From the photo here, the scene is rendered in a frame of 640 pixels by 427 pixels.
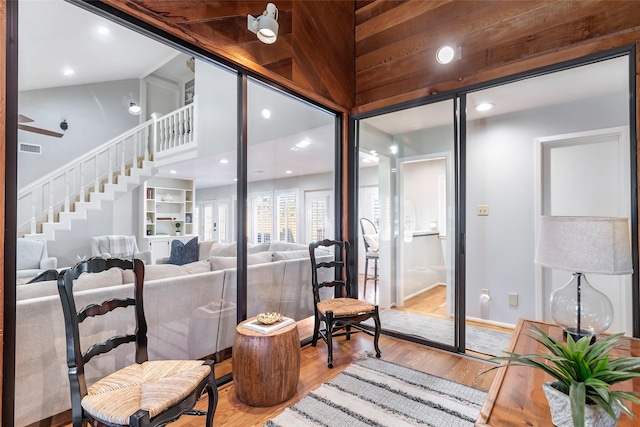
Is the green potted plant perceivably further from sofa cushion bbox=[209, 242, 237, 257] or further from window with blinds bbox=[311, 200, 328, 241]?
window with blinds bbox=[311, 200, 328, 241]

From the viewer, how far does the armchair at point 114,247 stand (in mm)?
1915

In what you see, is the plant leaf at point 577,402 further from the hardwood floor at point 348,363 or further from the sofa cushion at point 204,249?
the sofa cushion at point 204,249

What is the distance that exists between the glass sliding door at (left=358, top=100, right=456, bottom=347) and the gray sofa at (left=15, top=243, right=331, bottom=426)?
93 centimetres

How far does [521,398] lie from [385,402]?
1.09 m

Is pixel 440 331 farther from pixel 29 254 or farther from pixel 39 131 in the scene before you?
pixel 39 131

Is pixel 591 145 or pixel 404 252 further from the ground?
pixel 591 145

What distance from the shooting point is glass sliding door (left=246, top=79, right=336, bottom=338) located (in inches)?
108

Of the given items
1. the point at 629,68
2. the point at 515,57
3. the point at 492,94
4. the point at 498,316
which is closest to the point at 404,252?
the point at 498,316

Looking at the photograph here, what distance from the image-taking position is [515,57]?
2527 millimetres

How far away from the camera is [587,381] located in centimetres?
89

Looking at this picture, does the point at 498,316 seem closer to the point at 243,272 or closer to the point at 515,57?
the point at 515,57

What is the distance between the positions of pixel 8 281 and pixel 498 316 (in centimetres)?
396

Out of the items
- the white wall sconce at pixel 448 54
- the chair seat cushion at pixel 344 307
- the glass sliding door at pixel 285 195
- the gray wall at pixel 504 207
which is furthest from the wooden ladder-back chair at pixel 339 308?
the white wall sconce at pixel 448 54

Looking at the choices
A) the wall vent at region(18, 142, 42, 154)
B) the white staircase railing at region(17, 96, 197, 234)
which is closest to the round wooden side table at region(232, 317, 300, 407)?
the white staircase railing at region(17, 96, 197, 234)
